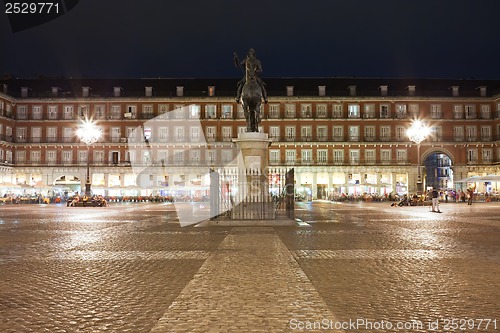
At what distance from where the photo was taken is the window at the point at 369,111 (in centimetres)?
5978

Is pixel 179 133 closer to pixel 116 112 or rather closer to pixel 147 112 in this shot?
pixel 147 112

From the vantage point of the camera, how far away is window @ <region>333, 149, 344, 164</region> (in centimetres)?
5966

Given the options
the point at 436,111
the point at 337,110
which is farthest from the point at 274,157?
the point at 436,111

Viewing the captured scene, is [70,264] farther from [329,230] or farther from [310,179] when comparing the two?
[310,179]

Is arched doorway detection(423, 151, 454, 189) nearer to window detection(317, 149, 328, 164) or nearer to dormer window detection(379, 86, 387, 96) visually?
dormer window detection(379, 86, 387, 96)

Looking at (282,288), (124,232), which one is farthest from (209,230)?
(282,288)

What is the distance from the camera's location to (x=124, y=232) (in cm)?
1397

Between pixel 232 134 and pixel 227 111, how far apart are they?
2.89 m

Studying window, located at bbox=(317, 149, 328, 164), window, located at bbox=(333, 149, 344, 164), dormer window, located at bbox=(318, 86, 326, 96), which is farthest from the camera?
dormer window, located at bbox=(318, 86, 326, 96)

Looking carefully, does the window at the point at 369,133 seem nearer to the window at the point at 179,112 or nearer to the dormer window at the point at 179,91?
the window at the point at 179,112

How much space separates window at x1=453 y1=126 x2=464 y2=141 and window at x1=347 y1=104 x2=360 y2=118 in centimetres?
1159

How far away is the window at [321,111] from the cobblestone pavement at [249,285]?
1930 inches

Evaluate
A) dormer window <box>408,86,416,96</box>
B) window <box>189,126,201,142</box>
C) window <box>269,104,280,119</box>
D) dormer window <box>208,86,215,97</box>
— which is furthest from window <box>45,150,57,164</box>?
dormer window <box>408,86,416,96</box>

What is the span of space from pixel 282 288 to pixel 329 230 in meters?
8.69
